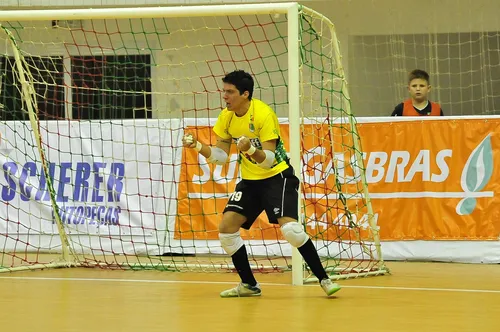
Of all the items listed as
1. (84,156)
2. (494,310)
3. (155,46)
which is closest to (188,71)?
(155,46)

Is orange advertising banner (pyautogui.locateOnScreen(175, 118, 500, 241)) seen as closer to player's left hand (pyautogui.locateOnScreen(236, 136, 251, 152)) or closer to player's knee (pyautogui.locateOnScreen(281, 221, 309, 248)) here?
player's knee (pyautogui.locateOnScreen(281, 221, 309, 248))

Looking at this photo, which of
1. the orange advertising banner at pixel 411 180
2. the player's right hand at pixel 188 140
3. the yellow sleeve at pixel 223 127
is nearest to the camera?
the player's right hand at pixel 188 140

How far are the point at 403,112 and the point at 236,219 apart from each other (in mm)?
4877

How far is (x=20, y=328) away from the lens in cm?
662

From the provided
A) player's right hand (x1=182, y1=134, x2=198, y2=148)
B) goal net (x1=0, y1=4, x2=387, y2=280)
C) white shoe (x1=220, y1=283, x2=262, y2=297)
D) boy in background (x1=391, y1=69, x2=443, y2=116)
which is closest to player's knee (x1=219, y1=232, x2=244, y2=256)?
white shoe (x1=220, y1=283, x2=262, y2=297)

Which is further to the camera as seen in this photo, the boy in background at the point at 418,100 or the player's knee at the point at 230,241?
the boy in background at the point at 418,100

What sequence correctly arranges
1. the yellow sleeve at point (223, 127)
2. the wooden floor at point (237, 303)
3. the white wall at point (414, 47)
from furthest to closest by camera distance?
1. the white wall at point (414, 47)
2. the yellow sleeve at point (223, 127)
3. the wooden floor at point (237, 303)

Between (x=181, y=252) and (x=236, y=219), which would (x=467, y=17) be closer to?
(x=181, y=252)

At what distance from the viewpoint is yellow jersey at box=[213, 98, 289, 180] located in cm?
862

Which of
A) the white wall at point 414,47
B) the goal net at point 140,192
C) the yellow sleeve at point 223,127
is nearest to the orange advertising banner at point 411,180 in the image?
the goal net at point 140,192

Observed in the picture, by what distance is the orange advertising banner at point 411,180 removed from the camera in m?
11.9

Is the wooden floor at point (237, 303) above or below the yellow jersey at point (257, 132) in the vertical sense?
below

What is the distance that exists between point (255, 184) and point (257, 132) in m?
0.48

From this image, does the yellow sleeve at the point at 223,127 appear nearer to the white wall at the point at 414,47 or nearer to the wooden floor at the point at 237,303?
the wooden floor at the point at 237,303
